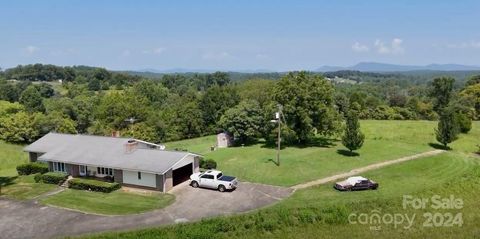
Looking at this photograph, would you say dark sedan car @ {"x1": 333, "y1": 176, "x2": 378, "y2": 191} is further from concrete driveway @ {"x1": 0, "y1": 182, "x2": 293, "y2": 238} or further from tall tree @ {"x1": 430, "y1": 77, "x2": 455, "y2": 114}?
tall tree @ {"x1": 430, "y1": 77, "x2": 455, "y2": 114}

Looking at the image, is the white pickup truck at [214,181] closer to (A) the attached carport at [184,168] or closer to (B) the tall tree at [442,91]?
(A) the attached carport at [184,168]

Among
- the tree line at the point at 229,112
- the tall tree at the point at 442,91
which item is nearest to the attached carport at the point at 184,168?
the tree line at the point at 229,112

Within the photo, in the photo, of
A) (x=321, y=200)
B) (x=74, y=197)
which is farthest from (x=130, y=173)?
(x=321, y=200)

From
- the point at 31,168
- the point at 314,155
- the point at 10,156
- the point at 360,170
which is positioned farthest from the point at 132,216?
the point at 10,156

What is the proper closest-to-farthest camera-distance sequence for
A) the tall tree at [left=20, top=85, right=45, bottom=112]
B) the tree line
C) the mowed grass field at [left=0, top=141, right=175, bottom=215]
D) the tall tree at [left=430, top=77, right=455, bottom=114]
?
the mowed grass field at [left=0, top=141, right=175, bottom=215] < the tree line < the tall tree at [left=20, top=85, right=45, bottom=112] < the tall tree at [left=430, top=77, right=455, bottom=114]

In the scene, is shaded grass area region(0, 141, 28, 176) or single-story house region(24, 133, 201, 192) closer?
single-story house region(24, 133, 201, 192)

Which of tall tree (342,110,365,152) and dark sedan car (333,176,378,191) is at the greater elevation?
tall tree (342,110,365,152)

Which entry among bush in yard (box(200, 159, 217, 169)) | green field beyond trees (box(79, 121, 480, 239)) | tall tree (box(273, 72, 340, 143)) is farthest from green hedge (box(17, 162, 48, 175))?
tall tree (box(273, 72, 340, 143))

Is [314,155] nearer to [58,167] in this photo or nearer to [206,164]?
[206,164]
